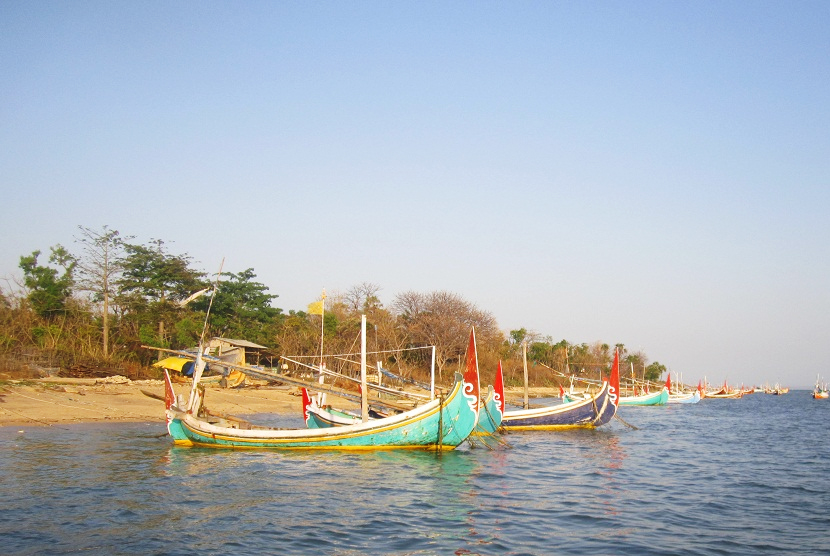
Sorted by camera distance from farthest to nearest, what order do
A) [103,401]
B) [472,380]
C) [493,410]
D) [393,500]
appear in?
[103,401]
[493,410]
[472,380]
[393,500]

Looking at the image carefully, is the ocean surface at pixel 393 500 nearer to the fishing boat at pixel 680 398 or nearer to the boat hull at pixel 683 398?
the fishing boat at pixel 680 398

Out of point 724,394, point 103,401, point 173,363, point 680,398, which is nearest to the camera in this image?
point 103,401

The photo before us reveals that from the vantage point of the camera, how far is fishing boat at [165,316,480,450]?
65.0 ft

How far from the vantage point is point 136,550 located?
10.0 m

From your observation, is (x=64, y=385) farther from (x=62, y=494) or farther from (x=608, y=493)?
(x=608, y=493)

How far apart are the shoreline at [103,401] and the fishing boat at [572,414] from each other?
11.4 metres

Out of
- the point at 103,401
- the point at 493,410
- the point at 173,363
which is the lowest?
the point at 493,410

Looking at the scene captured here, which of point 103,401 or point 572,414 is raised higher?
point 103,401

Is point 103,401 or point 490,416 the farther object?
point 103,401

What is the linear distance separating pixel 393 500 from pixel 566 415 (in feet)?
57.8

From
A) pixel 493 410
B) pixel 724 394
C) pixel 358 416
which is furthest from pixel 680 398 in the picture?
pixel 358 416

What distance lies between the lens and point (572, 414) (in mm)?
30047

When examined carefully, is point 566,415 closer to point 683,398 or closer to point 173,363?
point 173,363

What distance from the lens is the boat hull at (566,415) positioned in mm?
29031
